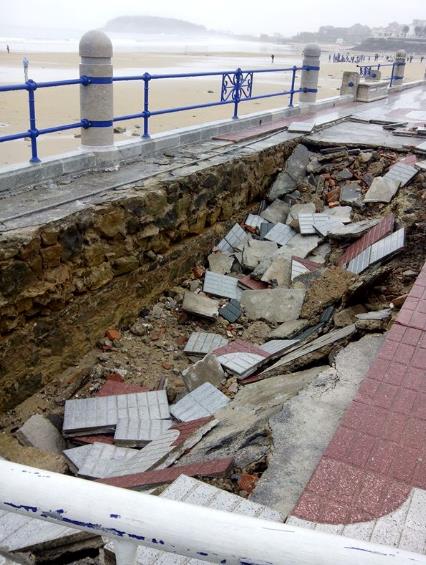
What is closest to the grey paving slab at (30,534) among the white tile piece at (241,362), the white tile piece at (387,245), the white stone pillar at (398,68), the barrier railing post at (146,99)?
the white tile piece at (241,362)

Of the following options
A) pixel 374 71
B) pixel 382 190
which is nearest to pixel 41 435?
pixel 382 190

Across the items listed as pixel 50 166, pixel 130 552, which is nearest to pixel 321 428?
pixel 130 552

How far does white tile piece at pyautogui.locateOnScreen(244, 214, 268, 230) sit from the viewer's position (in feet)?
28.8

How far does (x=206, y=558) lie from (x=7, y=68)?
34.0 meters

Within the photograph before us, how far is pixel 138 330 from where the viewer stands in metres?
6.68

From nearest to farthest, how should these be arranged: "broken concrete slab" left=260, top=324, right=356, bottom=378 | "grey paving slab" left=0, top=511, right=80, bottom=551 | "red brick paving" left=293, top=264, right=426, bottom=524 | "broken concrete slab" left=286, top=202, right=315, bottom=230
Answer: "grey paving slab" left=0, top=511, right=80, bottom=551, "red brick paving" left=293, top=264, right=426, bottom=524, "broken concrete slab" left=260, top=324, right=356, bottom=378, "broken concrete slab" left=286, top=202, right=315, bottom=230

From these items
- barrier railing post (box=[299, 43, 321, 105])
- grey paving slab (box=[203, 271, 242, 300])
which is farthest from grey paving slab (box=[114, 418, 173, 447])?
barrier railing post (box=[299, 43, 321, 105])

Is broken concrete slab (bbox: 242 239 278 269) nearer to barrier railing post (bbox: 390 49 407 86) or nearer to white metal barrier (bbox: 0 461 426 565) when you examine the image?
white metal barrier (bbox: 0 461 426 565)

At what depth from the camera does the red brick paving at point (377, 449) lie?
263 cm

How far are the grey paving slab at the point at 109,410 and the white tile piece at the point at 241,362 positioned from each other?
73 cm

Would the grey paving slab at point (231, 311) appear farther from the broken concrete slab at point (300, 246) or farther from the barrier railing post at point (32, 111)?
the barrier railing post at point (32, 111)

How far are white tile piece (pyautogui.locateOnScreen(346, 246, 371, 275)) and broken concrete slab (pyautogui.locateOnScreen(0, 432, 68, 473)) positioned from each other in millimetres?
4043

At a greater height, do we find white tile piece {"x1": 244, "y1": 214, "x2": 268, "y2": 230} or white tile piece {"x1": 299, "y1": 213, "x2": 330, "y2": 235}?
white tile piece {"x1": 299, "y1": 213, "x2": 330, "y2": 235}

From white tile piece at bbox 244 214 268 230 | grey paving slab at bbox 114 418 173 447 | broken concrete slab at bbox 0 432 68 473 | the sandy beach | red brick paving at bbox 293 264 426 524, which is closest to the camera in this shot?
red brick paving at bbox 293 264 426 524
